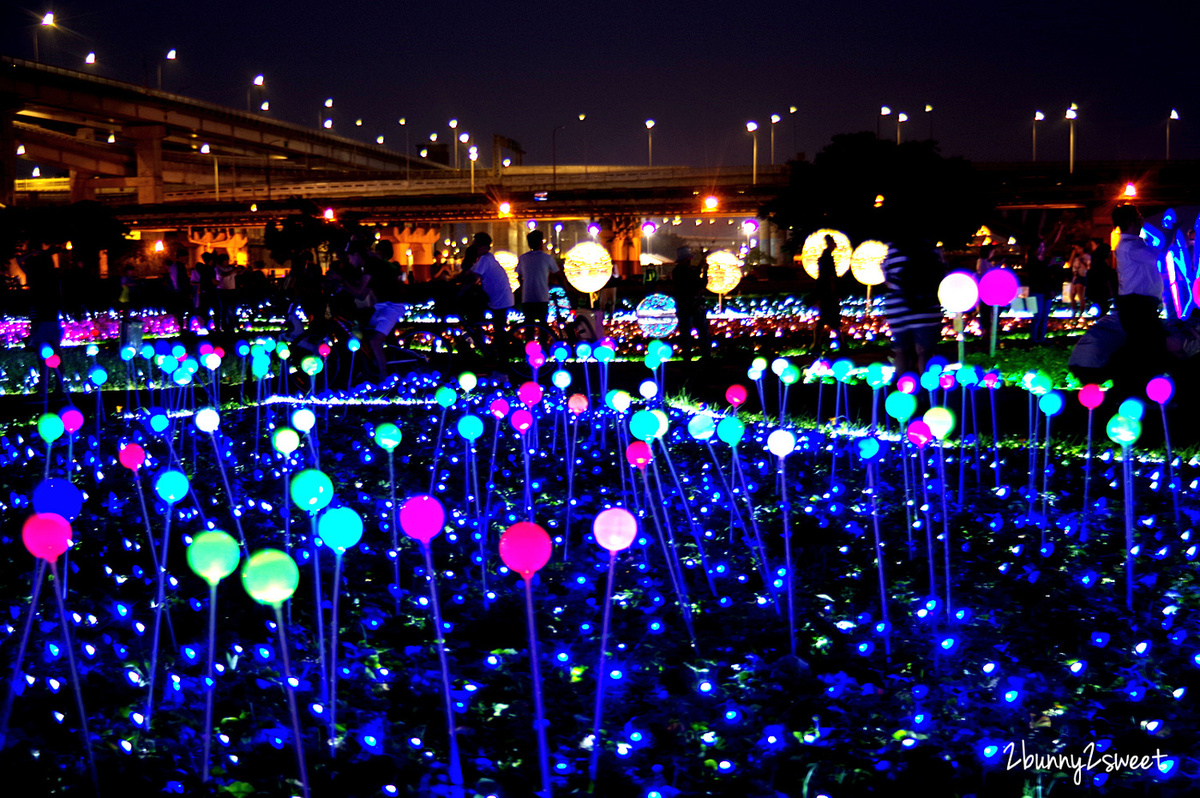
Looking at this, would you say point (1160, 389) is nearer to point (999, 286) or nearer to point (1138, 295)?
point (999, 286)

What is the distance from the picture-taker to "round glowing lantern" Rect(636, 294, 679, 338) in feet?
55.7

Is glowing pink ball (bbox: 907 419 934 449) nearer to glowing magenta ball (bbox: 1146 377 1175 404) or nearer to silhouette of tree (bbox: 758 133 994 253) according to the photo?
glowing magenta ball (bbox: 1146 377 1175 404)

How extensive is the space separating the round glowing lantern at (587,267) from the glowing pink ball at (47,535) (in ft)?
38.3

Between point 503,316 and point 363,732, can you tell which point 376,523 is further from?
point 503,316

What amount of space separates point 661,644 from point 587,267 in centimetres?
1088

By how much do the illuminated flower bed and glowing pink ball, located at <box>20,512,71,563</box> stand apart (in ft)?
1.27

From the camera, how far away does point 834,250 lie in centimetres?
1524

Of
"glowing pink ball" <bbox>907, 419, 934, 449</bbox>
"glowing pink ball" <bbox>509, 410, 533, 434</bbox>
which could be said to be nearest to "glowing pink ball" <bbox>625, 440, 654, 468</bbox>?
"glowing pink ball" <bbox>509, 410, 533, 434</bbox>

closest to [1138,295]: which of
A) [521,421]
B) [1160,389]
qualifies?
[1160,389]

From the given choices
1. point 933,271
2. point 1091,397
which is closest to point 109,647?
point 1091,397

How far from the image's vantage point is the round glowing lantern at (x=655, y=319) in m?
17.0

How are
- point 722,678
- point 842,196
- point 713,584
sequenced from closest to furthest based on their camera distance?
point 722,678
point 713,584
point 842,196

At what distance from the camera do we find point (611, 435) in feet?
26.6

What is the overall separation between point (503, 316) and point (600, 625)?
7.33m
